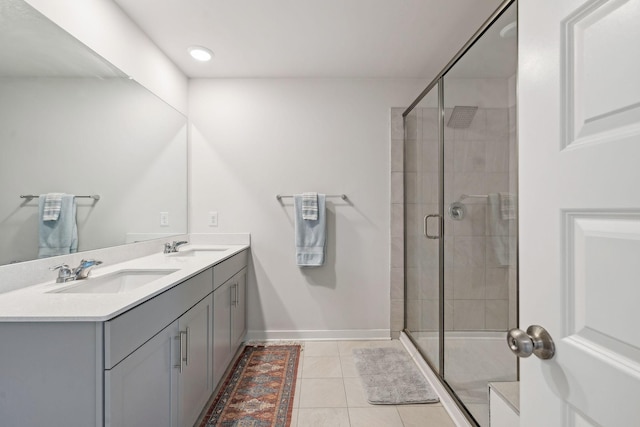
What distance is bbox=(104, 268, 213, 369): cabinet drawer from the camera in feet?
3.18

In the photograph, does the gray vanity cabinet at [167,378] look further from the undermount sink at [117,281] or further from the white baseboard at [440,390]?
the white baseboard at [440,390]

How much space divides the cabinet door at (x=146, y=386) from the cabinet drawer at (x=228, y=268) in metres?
0.56

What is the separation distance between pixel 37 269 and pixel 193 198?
148 centimetres

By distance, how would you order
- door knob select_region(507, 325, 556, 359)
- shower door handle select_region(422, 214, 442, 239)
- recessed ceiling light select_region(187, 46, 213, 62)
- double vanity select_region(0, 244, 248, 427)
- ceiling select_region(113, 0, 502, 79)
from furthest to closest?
recessed ceiling light select_region(187, 46, 213, 62) < shower door handle select_region(422, 214, 442, 239) < ceiling select_region(113, 0, 502, 79) < double vanity select_region(0, 244, 248, 427) < door knob select_region(507, 325, 556, 359)

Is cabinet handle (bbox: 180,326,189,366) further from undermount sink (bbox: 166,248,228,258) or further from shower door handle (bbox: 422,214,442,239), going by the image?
shower door handle (bbox: 422,214,442,239)

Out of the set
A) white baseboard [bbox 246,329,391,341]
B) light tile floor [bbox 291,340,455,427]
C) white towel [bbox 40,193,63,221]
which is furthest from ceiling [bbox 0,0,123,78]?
white baseboard [bbox 246,329,391,341]

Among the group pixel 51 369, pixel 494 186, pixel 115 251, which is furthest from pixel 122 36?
pixel 494 186

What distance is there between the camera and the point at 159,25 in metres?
2.03

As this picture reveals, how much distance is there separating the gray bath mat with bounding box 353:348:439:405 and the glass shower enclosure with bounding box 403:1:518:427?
148 mm

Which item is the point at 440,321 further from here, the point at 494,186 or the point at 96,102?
the point at 96,102

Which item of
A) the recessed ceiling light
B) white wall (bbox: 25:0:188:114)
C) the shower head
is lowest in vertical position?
the shower head

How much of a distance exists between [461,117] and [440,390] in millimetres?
1640

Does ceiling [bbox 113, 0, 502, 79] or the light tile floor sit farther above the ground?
ceiling [bbox 113, 0, 502, 79]

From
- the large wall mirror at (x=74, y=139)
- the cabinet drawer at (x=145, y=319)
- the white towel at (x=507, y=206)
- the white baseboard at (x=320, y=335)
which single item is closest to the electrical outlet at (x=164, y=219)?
the large wall mirror at (x=74, y=139)
